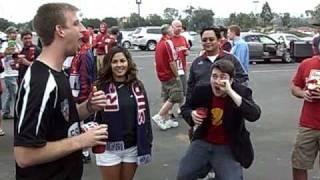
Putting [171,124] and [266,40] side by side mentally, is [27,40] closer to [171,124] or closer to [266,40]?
[171,124]

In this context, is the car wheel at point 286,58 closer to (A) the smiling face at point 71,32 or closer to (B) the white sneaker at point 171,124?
(B) the white sneaker at point 171,124

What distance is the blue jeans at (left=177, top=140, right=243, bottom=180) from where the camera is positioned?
4504 mm

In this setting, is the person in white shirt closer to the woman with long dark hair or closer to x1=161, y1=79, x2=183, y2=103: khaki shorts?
x1=161, y1=79, x2=183, y2=103: khaki shorts

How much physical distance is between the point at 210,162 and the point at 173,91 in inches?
213

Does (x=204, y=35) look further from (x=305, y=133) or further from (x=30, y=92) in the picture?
(x=30, y=92)

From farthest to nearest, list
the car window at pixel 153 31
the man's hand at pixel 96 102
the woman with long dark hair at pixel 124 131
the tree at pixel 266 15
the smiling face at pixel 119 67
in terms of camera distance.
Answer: the tree at pixel 266 15
the car window at pixel 153 31
the smiling face at pixel 119 67
the woman with long dark hair at pixel 124 131
the man's hand at pixel 96 102

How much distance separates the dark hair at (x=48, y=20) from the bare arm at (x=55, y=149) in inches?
20.2

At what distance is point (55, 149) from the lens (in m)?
2.75

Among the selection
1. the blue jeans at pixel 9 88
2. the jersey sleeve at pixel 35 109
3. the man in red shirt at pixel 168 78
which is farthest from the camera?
the blue jeans at pixel 9 88

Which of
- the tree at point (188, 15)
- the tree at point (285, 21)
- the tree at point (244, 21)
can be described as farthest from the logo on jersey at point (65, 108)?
the tree at point (285, 21)

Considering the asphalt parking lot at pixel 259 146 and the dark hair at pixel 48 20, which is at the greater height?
the dark hair at pixel 48 20

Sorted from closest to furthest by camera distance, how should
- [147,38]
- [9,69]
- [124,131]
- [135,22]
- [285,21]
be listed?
[124,131] < [9,69] < [147,38] < [135,22] < [285,21]

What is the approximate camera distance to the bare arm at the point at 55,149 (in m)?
2.72

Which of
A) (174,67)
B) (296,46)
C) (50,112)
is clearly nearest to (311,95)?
(50,112)
